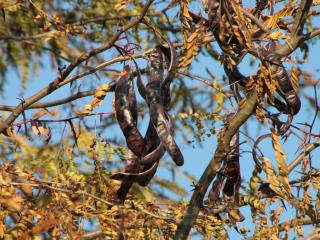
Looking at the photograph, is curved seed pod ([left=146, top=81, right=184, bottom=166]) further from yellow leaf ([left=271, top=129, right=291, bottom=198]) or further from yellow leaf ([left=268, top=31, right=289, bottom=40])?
yellow leaf ([left=268, top=31, right=289, bottom=40])

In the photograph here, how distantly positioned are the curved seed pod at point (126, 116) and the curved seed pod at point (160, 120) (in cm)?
14

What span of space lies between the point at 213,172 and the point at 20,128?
1371 millimetres

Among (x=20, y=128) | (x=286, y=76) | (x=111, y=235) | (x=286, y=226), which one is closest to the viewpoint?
(x=286, y=76)

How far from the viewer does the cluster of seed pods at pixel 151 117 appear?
3857 mm

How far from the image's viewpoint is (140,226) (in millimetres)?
4312

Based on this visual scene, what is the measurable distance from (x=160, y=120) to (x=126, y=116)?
265 mm

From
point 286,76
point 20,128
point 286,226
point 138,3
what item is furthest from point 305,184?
point 138,3

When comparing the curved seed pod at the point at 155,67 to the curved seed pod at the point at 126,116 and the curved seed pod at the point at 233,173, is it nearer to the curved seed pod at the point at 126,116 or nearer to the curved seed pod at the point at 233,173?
the curved seed pod at the point at 126,116

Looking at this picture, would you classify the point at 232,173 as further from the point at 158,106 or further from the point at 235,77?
the point at 158,106

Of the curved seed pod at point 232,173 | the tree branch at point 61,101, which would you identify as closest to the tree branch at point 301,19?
the curved seed pod at point 232,173

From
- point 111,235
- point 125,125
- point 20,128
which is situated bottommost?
point 111,235

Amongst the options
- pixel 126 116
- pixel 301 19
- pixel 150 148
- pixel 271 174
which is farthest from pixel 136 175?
pixel 301 19

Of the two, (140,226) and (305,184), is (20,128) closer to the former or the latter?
(140,226)

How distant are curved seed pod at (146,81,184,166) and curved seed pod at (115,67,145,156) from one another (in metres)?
0.14
